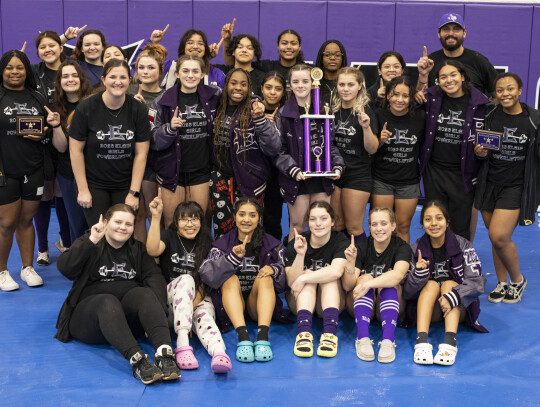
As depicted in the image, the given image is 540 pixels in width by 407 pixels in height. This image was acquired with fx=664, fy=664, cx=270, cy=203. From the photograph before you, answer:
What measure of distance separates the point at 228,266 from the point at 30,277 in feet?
6.47

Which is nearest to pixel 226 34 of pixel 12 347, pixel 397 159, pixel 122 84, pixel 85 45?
pixel 85 45

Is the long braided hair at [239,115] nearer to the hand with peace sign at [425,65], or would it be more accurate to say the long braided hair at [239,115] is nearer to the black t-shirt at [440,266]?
the hand with peace sign at [425,65]

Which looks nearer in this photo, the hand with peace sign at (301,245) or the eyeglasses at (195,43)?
the hand with peace sign at (301,245)

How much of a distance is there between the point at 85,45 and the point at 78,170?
1489 millimetres

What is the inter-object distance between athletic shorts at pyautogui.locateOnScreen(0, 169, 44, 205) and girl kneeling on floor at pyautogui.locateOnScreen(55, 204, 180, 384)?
1.24 m

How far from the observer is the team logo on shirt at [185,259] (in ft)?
15.4

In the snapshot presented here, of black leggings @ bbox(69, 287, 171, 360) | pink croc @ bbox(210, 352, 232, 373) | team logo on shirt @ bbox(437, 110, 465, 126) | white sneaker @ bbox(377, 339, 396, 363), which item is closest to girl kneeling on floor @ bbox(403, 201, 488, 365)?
white sneaker @ bbox(377, 339, 396, 363)

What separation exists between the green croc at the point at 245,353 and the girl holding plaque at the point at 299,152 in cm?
129

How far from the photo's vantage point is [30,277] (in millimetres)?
5508

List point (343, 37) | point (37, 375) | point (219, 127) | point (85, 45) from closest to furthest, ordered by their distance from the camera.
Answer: point (37, 375) < point (219, 127) < point (85, 45) < point (343, 37)

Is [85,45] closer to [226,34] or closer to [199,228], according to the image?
[226,34]

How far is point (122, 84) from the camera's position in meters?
4.77

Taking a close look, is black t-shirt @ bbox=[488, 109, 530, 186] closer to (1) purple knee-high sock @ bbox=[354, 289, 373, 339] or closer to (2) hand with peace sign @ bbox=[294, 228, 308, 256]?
(1) purple knee-high sock @ bbox=[354, 289, 373, 339]

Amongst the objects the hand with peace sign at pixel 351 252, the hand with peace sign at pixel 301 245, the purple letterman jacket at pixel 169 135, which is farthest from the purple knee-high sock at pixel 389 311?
the purple letterman jacket at pixel 169 135
